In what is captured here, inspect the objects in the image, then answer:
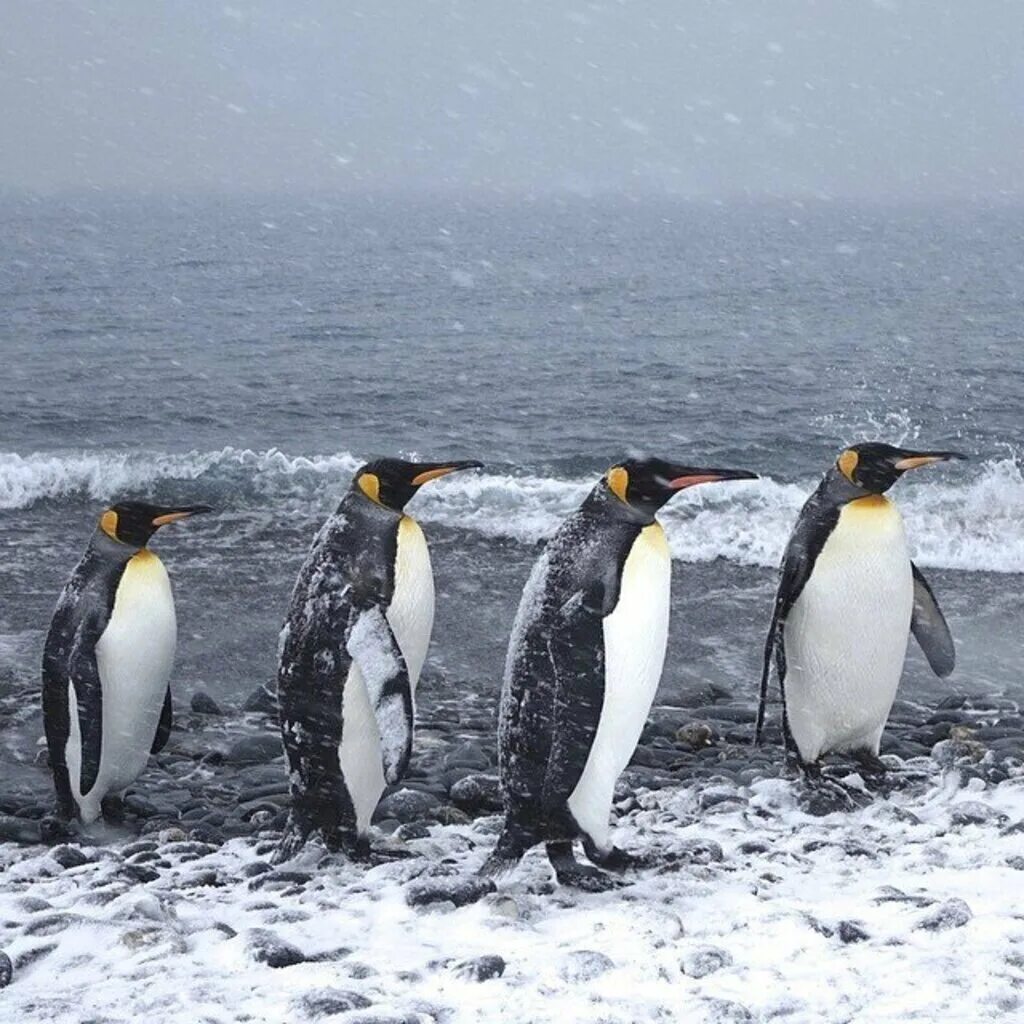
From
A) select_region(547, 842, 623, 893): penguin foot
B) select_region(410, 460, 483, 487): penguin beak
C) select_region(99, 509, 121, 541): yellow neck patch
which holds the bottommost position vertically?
select_region(547, 842, 623, 893): penguin foot

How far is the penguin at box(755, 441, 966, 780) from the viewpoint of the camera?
4.55m

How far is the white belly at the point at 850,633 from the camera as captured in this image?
4.57 metres

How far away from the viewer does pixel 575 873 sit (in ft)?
12.0

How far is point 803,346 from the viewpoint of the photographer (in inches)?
1034

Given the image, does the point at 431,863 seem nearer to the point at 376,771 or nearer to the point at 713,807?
the point at 376,771

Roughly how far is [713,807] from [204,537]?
25.1 feet

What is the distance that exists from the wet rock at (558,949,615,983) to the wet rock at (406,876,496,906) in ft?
1.75

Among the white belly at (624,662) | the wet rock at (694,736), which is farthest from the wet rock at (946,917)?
the wet rock at (694,736)

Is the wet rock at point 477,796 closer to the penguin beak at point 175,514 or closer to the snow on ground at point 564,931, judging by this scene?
the snow on ground at point 564,931

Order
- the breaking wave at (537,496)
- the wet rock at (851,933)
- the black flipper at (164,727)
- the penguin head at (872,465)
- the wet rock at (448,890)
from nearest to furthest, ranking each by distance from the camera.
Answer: the wet rock at (851,933) < the wet rock at (448,890) < the penguin head at (872,465) < the black flipper at (164,727) < the breaking wave at (537,496)

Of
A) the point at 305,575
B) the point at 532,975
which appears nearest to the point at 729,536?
the point at 305,575

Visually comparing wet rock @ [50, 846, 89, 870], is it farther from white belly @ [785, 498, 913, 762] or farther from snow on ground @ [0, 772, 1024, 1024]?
white belly @ [785, 498, 913, 762]

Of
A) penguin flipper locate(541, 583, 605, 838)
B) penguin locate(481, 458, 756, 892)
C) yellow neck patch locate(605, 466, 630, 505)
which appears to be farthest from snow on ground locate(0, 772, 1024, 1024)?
yellow neck patch locate(605, 466, 630, 505)

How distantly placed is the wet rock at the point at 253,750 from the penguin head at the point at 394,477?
184 cm
